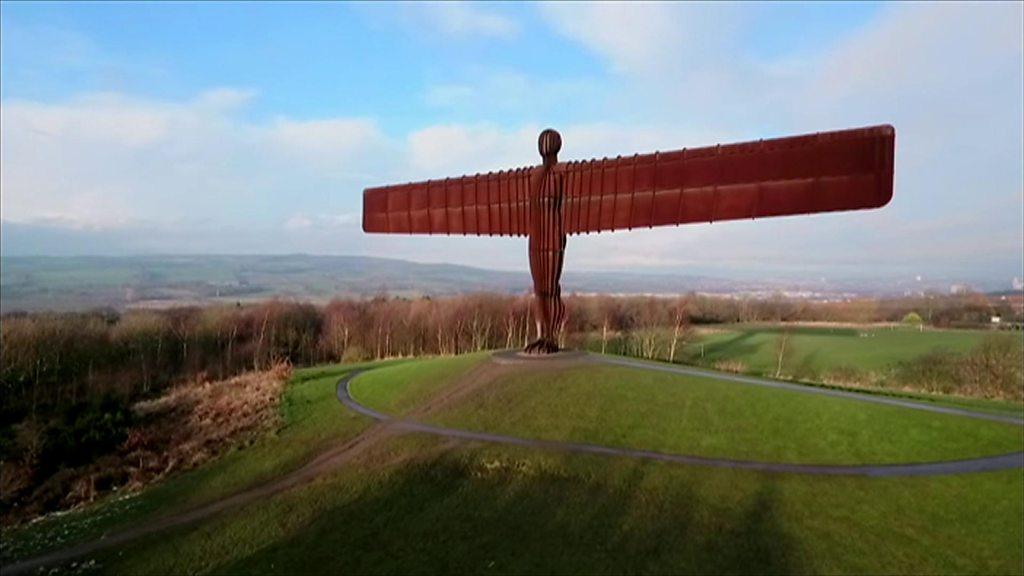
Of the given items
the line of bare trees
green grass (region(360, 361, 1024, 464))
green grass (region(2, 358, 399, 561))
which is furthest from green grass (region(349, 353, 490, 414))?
the line of bare trees

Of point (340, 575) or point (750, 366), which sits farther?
point (750, 366)

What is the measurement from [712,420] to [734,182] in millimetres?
6317

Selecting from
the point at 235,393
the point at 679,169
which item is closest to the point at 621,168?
the point at 679,169

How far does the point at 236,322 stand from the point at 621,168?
43.5 meters

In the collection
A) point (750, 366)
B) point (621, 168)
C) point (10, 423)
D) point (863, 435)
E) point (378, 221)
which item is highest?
point (621, 168)

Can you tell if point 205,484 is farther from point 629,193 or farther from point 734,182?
point 734,182

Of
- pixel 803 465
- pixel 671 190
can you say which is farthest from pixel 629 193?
pixel 803 465

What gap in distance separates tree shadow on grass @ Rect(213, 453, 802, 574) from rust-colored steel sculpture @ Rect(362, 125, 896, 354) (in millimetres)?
4859

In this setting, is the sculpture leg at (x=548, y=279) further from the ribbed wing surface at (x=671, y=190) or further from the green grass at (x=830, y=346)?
the green grass at (x=830, y=346)

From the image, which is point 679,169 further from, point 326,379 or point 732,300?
point 732,300

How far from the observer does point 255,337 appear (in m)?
48.0

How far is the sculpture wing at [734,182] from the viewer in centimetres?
1076

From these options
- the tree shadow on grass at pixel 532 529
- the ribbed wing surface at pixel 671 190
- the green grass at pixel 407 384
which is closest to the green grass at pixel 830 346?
the green grass at pixel 407 384

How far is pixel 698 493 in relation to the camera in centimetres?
1240
